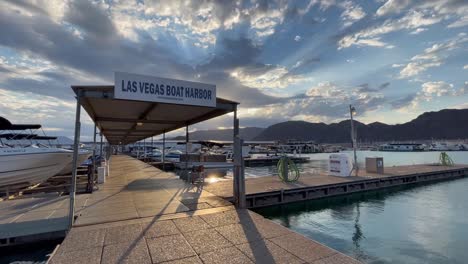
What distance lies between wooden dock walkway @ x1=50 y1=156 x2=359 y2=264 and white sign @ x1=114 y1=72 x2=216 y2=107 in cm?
322

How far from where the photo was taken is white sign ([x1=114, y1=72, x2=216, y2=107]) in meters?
5.90

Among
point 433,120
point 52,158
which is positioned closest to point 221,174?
point 52,158

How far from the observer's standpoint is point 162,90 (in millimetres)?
6492

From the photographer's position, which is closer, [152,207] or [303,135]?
[152,207]

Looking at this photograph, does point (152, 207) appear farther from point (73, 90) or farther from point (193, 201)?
point (73, 90)

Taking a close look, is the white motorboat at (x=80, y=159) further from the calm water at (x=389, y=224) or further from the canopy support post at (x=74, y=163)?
the calm water at (x=389, y=224)

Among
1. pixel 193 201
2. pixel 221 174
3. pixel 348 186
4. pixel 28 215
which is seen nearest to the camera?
pixel 28 215

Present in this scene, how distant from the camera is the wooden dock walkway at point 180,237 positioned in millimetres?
4031

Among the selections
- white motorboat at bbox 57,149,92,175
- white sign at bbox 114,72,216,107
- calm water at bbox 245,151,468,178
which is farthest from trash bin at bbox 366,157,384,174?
white motorboat at bbox 57,149,92,175

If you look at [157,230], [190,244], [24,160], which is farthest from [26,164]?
[190,244]

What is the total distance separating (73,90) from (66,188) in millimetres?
8963

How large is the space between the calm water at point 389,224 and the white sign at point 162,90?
6168mm

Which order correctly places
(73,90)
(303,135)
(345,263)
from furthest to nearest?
(303,135) → (73,90) → (345,263)

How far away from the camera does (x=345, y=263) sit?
380 centimetres
